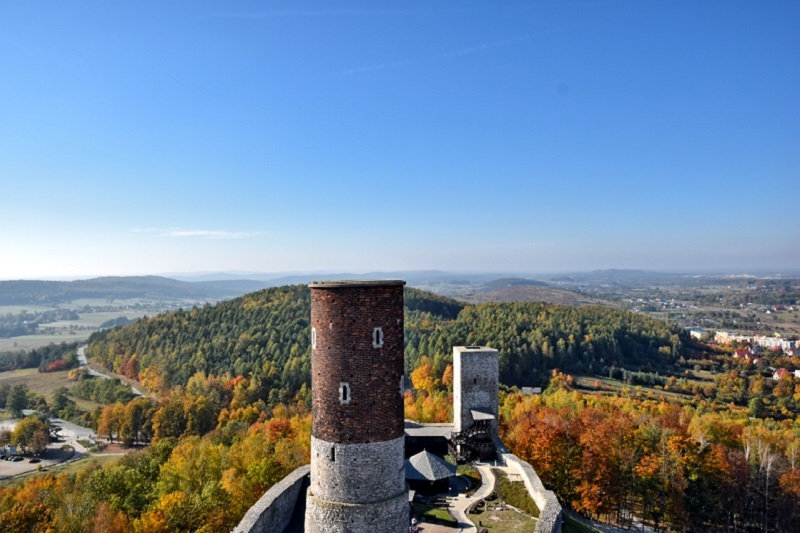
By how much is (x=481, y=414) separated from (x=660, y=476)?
1291 cm

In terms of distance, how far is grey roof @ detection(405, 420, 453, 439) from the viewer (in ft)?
103

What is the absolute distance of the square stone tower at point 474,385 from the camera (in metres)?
Result: 31.3

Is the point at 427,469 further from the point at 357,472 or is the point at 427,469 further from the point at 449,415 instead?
the point at 449,415

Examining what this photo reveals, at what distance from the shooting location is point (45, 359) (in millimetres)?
115188

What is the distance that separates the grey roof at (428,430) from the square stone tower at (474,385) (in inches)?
34.9

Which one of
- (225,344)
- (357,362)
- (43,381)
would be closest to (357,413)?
(357,362)

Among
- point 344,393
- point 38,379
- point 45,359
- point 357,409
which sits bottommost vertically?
point 38,379

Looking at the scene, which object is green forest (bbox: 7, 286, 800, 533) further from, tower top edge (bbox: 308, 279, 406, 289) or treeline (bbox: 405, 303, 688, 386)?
tower top edge (bbox: 308, 279, 406, 289)

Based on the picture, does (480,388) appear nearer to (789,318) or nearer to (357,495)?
(357,495)

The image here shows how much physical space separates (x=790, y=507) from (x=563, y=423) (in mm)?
14468

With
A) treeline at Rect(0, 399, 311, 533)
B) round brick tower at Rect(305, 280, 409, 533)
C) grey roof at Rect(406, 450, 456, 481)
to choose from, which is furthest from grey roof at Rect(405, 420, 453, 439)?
round brick tower at Rect(305, 280, 409, 533)

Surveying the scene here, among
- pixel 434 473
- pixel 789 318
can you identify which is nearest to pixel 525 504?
pixel 434 473

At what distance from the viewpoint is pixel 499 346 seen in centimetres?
7594

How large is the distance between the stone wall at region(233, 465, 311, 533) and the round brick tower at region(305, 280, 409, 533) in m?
4.68
